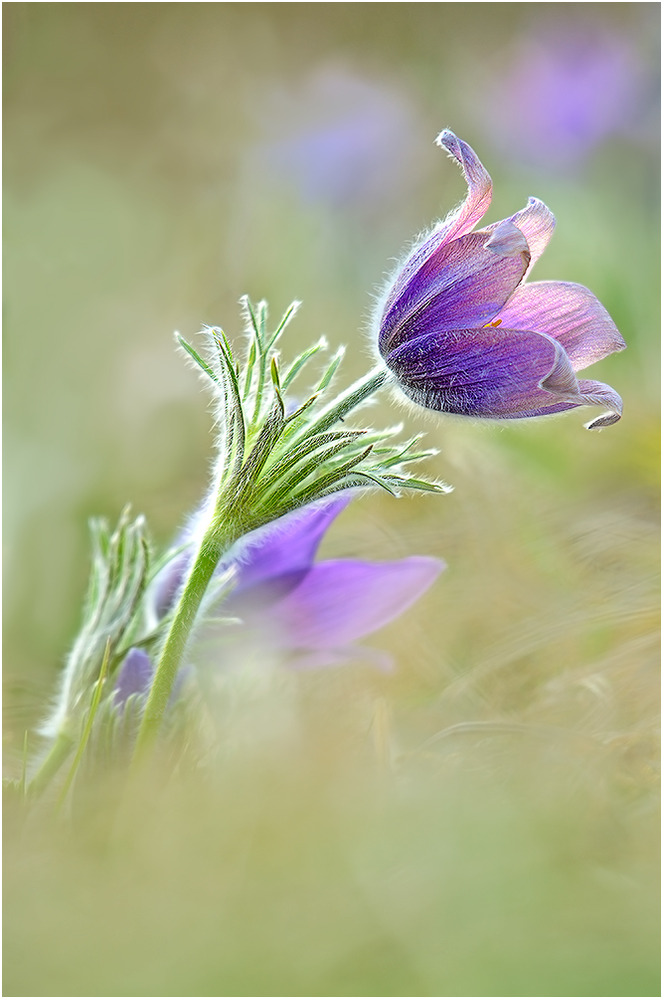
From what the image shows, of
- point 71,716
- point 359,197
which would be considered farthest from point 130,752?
point 359,197

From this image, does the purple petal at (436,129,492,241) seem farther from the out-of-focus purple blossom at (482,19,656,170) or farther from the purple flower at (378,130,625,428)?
the out-of-focus purple blossom at (482,19,656,170)

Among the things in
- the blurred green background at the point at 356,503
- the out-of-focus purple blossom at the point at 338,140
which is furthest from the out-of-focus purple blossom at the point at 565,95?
the out-of-focus purple blossom at the point at 338,140

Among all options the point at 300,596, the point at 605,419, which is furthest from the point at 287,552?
the point at 605,419

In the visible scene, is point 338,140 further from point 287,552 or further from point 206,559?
point 206,559

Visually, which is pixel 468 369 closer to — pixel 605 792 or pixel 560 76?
pixel 605 792

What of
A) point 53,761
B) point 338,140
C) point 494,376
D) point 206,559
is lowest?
point 53,761

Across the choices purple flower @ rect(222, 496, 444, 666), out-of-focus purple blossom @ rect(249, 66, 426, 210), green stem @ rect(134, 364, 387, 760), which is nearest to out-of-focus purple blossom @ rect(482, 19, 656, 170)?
out-of-focus purple blossom @ rect(249, 66, 426, 210)
